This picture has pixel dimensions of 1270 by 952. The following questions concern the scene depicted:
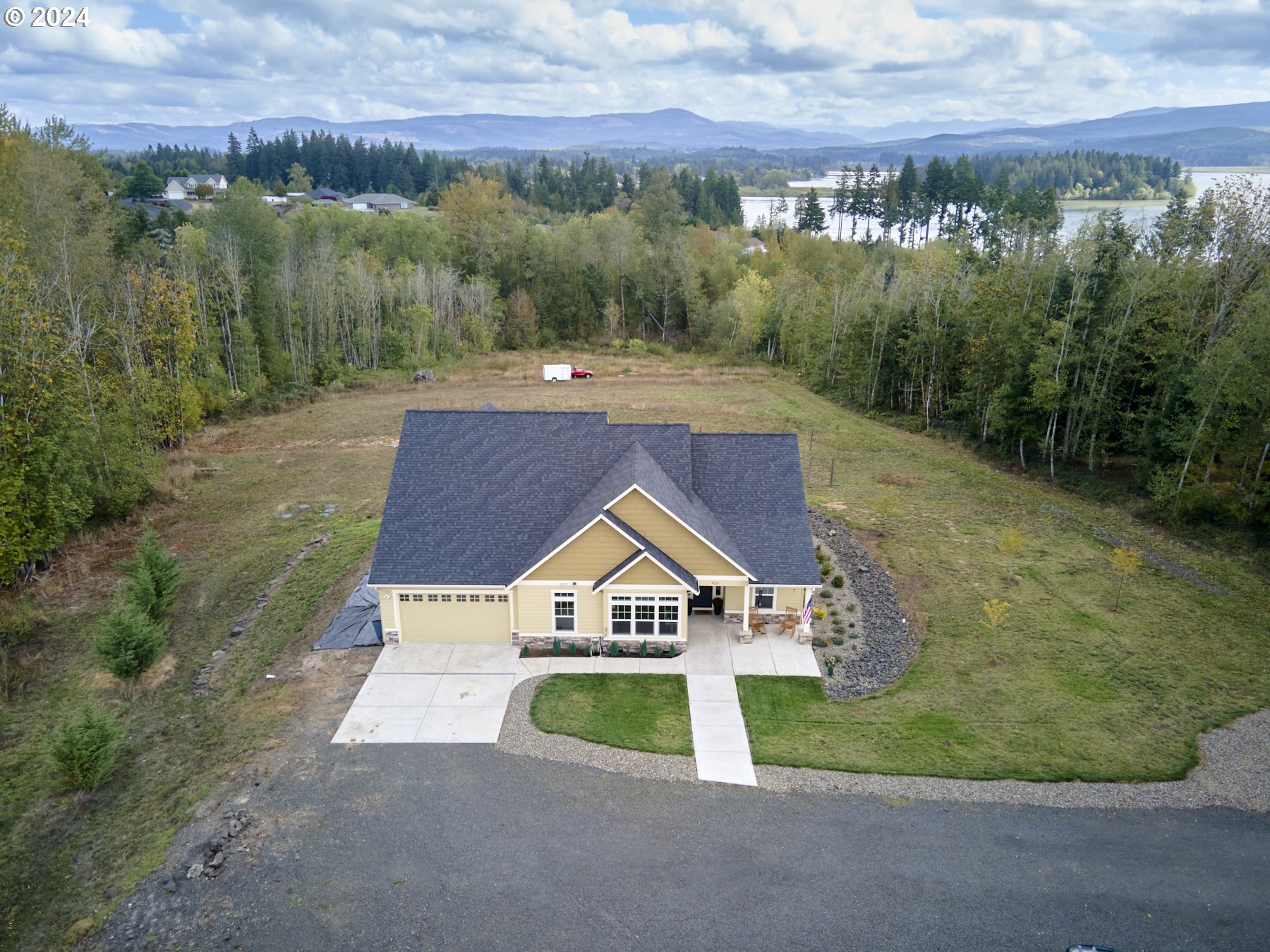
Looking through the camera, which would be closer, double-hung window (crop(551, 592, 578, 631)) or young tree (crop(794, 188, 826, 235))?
double-hung window (crop(551, 592, 578, 631))

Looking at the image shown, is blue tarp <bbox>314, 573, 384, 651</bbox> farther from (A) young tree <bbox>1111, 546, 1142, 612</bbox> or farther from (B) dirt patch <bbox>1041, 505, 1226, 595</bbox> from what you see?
(B) dirt patch <bbox>1041, 505, 1226, 595</bbox>

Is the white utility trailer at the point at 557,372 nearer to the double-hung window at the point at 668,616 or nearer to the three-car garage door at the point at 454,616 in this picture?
the three-car garage door at the point at 454,616

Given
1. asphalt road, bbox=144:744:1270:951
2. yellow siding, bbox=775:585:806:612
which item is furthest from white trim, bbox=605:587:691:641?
asphalt road, bbox=144:744:1270:951

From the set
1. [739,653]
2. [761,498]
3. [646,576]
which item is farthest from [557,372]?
[739,653]

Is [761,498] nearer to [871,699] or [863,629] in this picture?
[863,629]

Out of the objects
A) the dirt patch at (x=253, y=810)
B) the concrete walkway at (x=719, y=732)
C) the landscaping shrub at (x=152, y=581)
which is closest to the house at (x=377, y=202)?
the landscaping shrub at (x=152, y=581)
